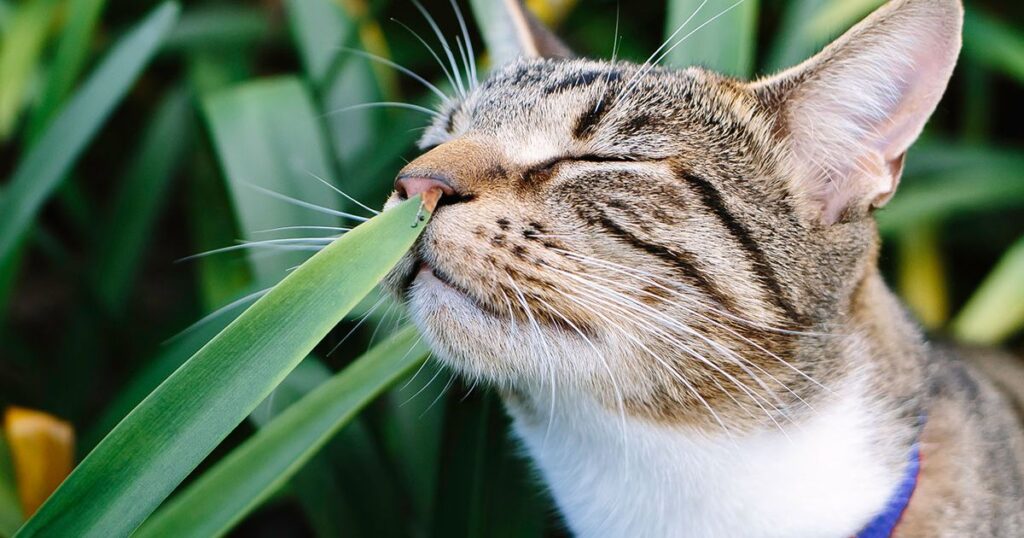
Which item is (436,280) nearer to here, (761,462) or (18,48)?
(761,462)

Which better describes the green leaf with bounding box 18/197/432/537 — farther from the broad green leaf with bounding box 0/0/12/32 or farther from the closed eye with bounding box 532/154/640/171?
the broad green leaf with bounding box 0/0/12/32

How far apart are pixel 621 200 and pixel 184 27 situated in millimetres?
2283

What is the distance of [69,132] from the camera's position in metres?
1.91

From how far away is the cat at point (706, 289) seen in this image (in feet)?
4.03

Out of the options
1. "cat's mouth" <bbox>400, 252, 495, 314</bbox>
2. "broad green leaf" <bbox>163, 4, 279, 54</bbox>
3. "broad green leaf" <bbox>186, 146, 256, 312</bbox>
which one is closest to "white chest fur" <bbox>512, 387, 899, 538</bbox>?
"cat's mouth" <bbox>400, 252, 495, 314</bbox>

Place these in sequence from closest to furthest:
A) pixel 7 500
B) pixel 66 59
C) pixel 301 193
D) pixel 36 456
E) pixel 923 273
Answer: pixel 7 500
pixel 36 456
pixel 301 193
pixel 66 59
pixel 923 273

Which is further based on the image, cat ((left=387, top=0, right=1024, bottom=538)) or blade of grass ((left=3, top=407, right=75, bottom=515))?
blade of grass ((left=3, top=407, right=75, bottom=515))

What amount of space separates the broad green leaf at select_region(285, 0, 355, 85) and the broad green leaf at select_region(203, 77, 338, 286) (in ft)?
0.58

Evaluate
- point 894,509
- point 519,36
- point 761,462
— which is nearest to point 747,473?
point 761,462

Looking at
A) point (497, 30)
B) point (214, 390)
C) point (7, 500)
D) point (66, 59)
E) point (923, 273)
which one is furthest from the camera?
point (923, 273)

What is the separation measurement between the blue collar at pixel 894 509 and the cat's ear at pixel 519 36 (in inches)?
39.1

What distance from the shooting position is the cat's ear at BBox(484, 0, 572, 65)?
1.75m

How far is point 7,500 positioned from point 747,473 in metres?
1.23

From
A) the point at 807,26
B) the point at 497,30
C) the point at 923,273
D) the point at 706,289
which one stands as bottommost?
the point at 923,273
